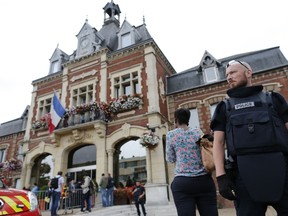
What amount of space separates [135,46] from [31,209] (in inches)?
507

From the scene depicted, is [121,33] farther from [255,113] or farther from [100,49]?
[255,113]

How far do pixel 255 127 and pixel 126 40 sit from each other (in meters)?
15.8

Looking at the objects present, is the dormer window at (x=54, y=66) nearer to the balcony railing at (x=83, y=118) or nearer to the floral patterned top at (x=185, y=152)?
the balcony railing at (x=83, y=118)

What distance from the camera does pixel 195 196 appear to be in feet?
7.99

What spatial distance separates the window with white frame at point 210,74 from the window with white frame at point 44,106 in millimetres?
11971

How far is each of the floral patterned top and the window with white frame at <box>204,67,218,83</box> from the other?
12.9 meters

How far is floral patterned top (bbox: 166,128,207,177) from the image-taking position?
2.55 metres

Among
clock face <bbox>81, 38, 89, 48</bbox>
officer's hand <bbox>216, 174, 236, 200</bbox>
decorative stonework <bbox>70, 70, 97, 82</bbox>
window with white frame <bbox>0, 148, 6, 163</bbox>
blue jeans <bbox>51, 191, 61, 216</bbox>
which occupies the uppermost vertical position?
clock face <bbox>81, 38, 89, 48</bbox>

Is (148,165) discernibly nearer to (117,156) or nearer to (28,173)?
(117,156)

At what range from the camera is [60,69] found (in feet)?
61.4

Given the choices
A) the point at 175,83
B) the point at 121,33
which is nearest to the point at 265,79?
the point at 175,83

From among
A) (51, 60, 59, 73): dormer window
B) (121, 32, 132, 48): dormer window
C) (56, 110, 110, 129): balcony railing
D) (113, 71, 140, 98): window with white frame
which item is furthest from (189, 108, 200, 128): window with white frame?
(51, 60, 59, 73): dormer window

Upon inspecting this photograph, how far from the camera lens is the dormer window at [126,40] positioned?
1631 cm

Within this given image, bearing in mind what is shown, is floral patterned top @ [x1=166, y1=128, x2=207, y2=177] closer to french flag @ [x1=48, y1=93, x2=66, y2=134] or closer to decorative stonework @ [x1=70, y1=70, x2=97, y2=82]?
french flag @ [x1=48, y1=93, x2=66, y2=134]
